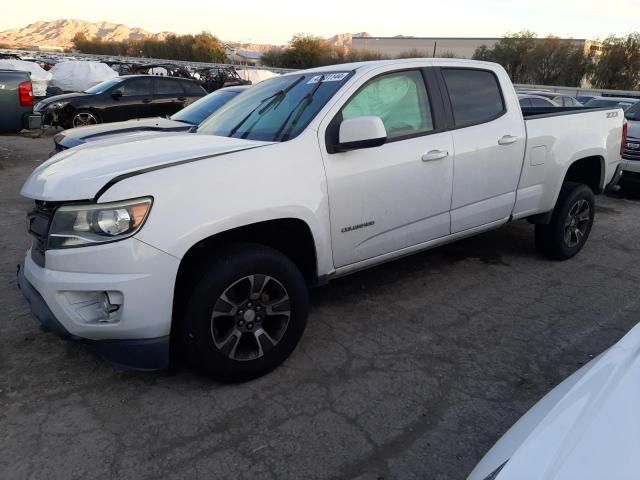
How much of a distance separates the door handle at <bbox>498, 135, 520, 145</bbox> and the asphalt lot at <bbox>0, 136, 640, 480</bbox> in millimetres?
1236

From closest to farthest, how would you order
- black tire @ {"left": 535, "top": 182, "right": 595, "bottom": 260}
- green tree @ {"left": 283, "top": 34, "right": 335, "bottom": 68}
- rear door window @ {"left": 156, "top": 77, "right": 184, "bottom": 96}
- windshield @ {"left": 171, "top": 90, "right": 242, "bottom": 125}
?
black tire @ {"left": 535, "top": 182, "right": 595, "bottom": 260}, windshield @ {"left": 171, "top": 90, "right": 242, "bottom": 125}, rear door window @ {"left": 156, "top": 77, "right": 184, "bottom": 96}, green tree @ {"left": 283, "top": 34, "right": 335, "bottom": 68}

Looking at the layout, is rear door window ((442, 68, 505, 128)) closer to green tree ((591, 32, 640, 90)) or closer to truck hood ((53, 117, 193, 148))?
truck hood ((53, 117, 193, 148))

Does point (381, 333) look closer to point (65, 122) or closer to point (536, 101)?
point (536, 101)

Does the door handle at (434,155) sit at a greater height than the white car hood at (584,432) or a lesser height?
greater

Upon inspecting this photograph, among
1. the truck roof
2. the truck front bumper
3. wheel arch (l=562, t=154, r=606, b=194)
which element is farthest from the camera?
wheel arch (l=562, t=154, r=606, b=194)

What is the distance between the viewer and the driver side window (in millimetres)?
3562

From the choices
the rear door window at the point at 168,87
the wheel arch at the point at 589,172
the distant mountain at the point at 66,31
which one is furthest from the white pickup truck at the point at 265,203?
the distant mountain at the point at 66,31

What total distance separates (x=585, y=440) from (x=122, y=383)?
2.53 m

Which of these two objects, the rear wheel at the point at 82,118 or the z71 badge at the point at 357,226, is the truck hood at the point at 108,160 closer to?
the z71 badge at the point at 357,226

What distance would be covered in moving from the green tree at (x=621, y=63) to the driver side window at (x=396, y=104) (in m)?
47.2

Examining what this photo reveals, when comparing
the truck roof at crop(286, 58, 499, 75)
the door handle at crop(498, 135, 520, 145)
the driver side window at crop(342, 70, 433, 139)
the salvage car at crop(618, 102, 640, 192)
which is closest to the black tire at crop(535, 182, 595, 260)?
the door handle at crop(498, 135, 520, 145)

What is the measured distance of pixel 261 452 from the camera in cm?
255

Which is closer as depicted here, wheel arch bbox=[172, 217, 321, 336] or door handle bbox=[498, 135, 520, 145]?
wheel arch bbox=[172, 217, 321, 336]

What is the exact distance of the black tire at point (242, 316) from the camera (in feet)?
9.21
